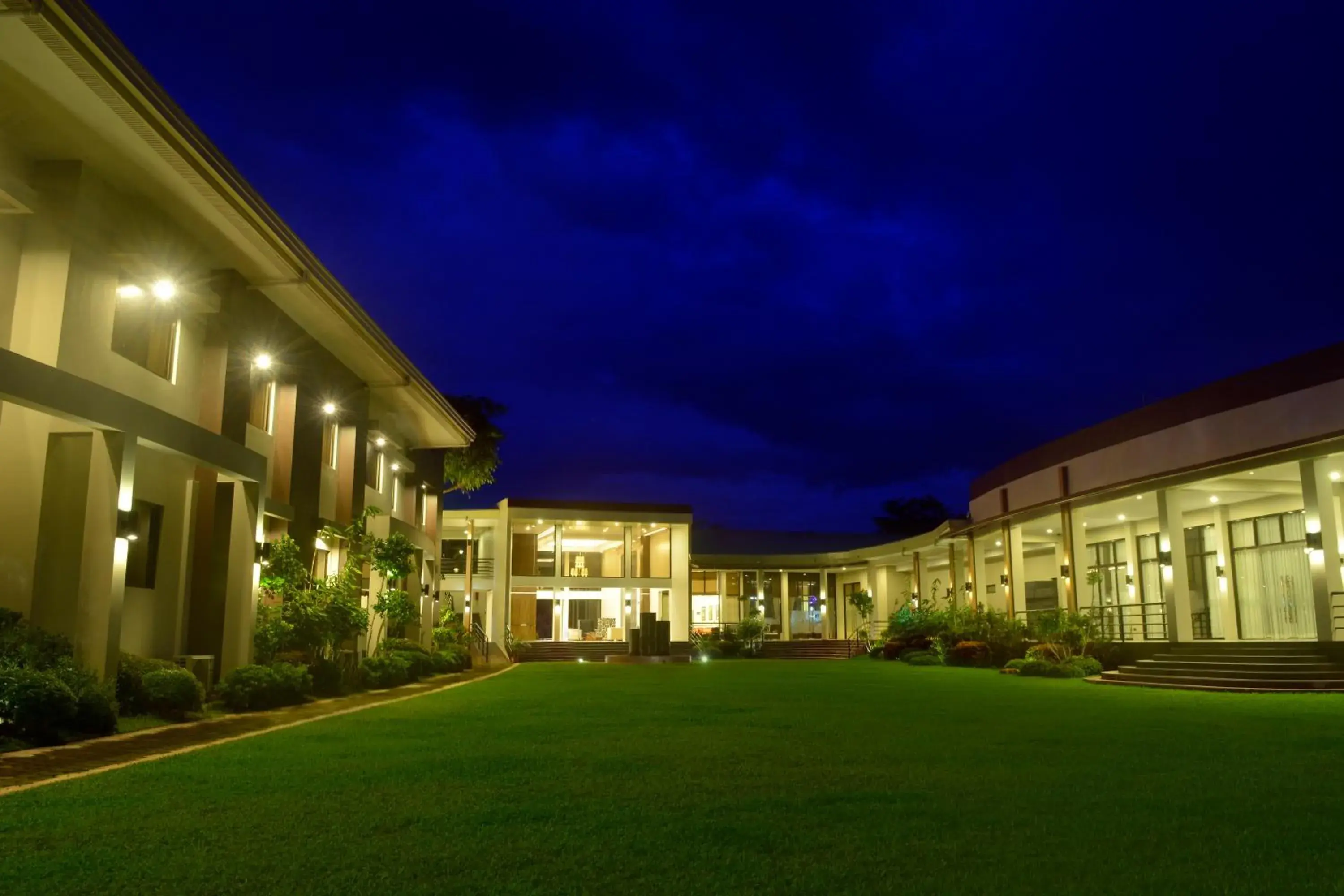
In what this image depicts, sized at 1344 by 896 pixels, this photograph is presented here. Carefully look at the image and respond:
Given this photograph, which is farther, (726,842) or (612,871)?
(726,842)

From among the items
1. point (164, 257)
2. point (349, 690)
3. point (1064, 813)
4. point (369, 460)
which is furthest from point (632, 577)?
point (1064, 813)

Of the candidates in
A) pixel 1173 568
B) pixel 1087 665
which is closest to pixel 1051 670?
pixel 1087 665

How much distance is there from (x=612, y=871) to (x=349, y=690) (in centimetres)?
1316

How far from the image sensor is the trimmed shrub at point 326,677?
51.0 ft

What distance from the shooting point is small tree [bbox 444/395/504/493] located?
35.8 meters

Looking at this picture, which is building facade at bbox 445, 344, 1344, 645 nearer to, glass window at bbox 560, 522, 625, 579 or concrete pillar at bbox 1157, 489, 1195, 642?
concrete pillar at bbox 1157, 489, 1195, 642

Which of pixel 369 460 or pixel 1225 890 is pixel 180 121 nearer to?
pixel 1225 890

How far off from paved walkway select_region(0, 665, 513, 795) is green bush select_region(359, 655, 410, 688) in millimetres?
2833

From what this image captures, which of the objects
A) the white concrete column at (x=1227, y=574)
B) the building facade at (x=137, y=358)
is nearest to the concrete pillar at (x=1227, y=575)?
the white concrete column at (x=1227, y=574)

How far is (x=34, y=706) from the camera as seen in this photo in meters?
8.45

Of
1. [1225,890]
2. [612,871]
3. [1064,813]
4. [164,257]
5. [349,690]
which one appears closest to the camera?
[1225,890]

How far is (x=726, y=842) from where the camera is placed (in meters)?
4.71

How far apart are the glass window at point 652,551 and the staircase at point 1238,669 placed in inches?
923

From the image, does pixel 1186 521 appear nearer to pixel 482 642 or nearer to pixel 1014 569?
pixel 1014 569
